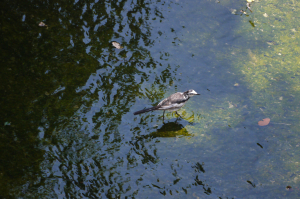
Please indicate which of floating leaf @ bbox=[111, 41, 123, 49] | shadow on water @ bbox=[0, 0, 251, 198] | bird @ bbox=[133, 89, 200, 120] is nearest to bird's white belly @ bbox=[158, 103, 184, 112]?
bird @ bbox=[133, 89, 200, 120]

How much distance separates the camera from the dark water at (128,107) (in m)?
4.62

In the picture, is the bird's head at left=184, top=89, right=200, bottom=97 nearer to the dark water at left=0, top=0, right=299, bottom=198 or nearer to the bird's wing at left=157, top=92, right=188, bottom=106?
the bird's wing at left=157, top=92, right=188, bottom=106

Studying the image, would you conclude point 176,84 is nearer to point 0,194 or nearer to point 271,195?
point 271,195

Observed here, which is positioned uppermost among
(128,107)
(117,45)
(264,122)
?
(117,45)

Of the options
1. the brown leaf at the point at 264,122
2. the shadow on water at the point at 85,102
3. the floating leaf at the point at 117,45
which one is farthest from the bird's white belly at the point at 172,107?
the floating leaf at the point at 117,45

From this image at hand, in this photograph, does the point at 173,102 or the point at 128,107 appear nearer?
the point at 173,102

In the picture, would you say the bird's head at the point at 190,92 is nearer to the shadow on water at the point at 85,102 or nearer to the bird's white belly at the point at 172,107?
the bird's white belly at the point at 172,107

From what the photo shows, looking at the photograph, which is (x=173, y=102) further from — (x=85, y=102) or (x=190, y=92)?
(x=85, y=102)

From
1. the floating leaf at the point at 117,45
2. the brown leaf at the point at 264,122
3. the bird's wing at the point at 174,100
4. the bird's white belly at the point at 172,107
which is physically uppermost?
the floating leaf at the point at 117,45

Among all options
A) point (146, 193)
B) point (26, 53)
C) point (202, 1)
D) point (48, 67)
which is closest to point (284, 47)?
point (202, 1)

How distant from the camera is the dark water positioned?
4617 mm

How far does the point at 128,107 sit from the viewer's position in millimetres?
5637

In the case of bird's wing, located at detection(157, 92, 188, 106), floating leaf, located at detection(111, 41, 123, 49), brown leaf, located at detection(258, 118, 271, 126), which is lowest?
brown leaf, located at detection(258, 118, 271, 126)

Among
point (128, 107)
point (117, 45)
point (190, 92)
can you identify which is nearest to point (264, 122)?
point (190, 92)
